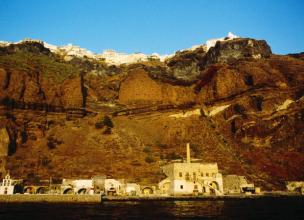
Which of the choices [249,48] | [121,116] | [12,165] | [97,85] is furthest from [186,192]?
[249,48]

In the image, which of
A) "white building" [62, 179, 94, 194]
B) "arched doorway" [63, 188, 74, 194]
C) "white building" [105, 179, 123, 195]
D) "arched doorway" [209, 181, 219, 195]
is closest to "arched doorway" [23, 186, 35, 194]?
"white building" [62, 179, 94, 194]

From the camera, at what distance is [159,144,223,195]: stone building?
78.4 m

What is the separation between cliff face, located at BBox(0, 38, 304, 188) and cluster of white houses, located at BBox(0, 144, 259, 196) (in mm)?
4223

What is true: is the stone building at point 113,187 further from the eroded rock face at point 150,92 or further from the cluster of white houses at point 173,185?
the eroded rock face at point 150,92

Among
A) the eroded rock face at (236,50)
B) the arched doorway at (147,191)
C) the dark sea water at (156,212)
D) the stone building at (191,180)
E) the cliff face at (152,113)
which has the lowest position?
the dark sea water at (156,212)

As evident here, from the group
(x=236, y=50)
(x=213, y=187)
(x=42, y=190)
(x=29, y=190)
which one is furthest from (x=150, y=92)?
(x=29, y=190)

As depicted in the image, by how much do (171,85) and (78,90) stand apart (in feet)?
102

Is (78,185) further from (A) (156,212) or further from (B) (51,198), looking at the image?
(A) (156,212)

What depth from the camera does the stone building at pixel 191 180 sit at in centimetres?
7844

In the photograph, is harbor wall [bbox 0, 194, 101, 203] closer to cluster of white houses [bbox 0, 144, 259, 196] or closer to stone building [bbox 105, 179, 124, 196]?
cluster of white houses [bbox 0, 144, 259, 196]

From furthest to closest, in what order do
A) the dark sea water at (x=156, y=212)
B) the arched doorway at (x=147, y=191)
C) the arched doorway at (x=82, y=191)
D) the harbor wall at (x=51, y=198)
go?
the arched doorway at (x=147, y=191) → the arched doorway at (x=82, y=191) → the harbor wall at (x=51, y=198) → the dark sea water at (x=156, y=212)

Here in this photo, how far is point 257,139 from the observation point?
9912 cm

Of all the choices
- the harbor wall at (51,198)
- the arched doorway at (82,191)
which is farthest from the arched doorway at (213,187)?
the arched doorway at (82,191)

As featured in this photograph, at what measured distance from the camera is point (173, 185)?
257 ft
